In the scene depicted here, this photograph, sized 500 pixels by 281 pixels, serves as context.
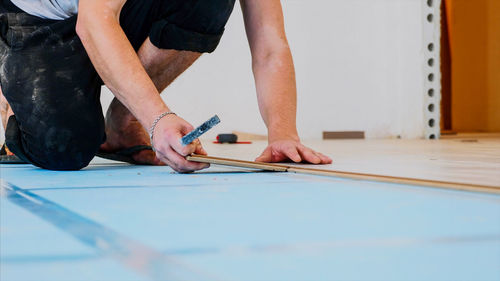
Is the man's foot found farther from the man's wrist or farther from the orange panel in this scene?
the orange panel

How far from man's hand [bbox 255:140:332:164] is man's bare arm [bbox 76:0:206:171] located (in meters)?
0.28

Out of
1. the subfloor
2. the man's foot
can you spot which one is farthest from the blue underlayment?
the man's foot

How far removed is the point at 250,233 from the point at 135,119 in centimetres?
122

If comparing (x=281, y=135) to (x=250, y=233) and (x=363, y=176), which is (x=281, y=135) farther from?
(x=250, y=233)

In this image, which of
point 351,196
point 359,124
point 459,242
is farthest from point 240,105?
point 459,242

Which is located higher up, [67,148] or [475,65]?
[475,65]

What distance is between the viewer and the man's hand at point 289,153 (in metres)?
1.41

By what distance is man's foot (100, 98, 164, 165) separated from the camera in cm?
169

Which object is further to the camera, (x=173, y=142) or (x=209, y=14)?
(x=209, y=14)

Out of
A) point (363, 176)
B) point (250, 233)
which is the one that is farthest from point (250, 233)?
point (363, 176)

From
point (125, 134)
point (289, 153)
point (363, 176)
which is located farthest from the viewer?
point (125, 134)

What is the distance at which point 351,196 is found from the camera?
836 mm

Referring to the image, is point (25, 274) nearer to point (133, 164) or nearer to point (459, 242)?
point (459, 242)

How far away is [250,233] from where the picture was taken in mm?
554
